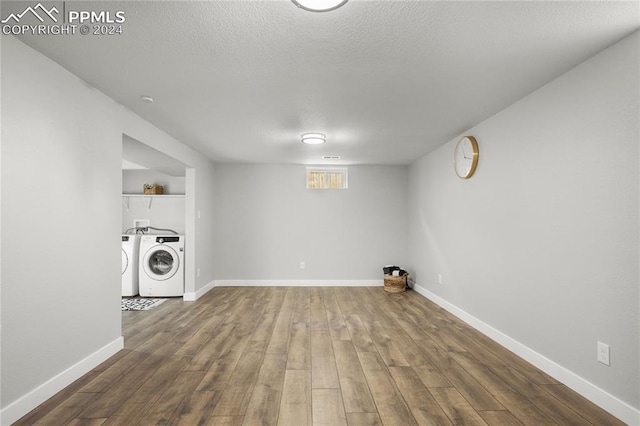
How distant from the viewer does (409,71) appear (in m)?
2.49

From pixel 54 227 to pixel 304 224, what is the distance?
4363 millimetres

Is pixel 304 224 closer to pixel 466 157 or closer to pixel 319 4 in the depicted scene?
pixel 466 157

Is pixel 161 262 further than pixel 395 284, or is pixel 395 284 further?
pixel 395 284

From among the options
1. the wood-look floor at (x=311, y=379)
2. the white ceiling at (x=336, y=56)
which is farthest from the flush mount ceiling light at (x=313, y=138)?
the wood-look floor at (x=311, y=379)

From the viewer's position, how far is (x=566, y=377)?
8.12 ft

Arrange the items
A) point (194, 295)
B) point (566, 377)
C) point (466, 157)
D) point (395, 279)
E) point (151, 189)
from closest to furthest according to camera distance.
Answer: point (566, 377)
point (466, 157)
point (194, 295)
point (395, 279)
point (151, 189)

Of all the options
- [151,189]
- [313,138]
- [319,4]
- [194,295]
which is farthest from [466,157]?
[151,189]

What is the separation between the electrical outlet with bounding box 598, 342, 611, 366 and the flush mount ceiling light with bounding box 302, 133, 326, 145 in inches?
127

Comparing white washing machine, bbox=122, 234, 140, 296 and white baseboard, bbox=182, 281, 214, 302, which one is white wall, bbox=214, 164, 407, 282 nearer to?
white baseboard, bbox=182, 281, 214, 302

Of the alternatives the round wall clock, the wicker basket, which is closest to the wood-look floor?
the wicker basket

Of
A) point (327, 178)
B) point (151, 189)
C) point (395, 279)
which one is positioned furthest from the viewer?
point (327, 178)

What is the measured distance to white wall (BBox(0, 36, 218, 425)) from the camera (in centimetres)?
201

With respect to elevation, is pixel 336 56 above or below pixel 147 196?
above

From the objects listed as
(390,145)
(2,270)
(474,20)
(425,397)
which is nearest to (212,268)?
(390,145)
